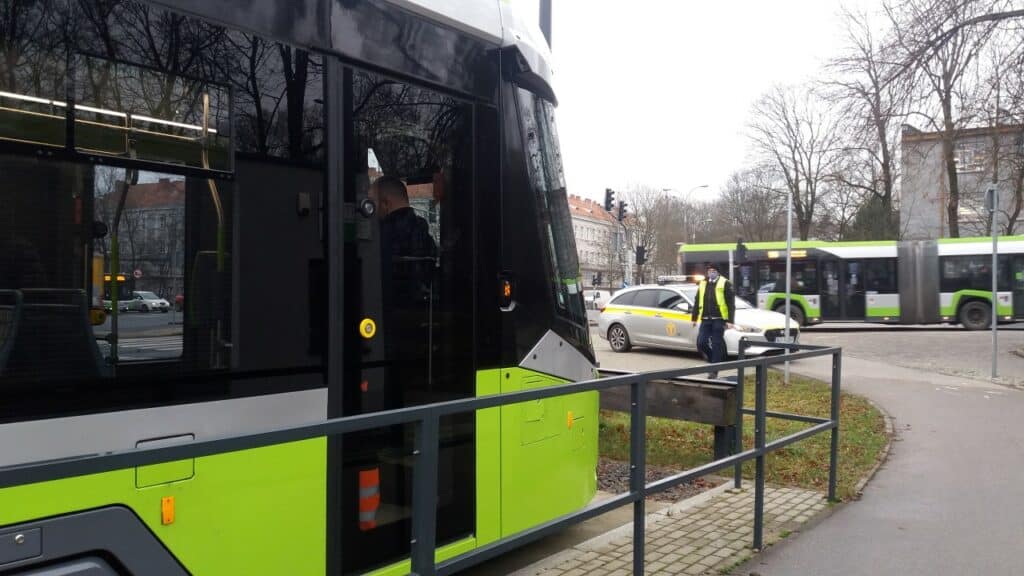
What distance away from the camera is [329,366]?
3.33 metres

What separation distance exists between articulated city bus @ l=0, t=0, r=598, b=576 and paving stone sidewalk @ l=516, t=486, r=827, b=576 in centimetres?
43

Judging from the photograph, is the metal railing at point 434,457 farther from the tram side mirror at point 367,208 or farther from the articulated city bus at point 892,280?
the articulated city bus at point 892,280

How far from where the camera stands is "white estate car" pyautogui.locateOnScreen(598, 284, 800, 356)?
1585cm

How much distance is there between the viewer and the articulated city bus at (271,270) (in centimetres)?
250

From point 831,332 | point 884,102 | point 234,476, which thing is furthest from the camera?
point 831,332

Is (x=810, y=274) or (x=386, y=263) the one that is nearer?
(x=386, y=263)

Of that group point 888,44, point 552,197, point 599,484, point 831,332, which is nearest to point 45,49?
point 552,197

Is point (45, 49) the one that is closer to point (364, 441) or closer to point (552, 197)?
point (364, 441)

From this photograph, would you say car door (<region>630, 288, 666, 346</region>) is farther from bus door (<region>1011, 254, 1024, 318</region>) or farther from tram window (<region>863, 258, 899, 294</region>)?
bus door (<region>1011, 254, 1024, 318</region>)

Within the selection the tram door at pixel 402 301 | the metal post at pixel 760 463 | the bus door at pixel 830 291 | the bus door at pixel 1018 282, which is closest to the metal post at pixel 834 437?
the metal post at pixel 760 463

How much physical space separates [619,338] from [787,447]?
10.6 metres

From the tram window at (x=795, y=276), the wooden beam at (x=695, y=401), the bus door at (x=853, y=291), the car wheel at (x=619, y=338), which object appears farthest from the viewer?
the tram window at (x=795, y=276)

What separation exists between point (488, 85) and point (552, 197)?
0.79 meters

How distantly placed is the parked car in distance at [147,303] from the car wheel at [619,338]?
15.7 meters
